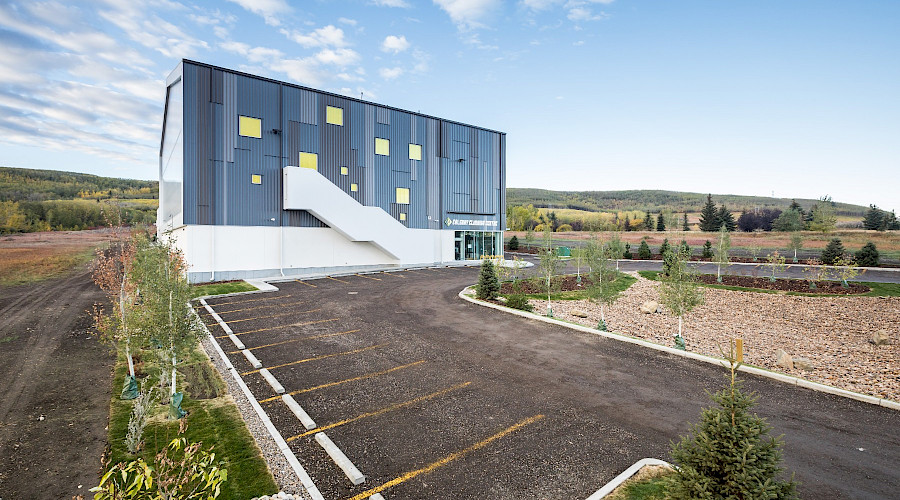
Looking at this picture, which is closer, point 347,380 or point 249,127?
point 347,380

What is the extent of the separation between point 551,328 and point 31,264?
132 ft

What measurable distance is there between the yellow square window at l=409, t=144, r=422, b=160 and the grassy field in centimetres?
2875

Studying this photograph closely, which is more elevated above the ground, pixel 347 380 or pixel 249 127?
pixel 249 127

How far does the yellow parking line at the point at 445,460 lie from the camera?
18.7 ft

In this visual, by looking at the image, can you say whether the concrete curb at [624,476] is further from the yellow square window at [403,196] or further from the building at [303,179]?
the yellow square window at [403,196]

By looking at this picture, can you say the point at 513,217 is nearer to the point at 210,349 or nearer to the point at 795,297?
the point at 795,297

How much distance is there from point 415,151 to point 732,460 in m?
34.8

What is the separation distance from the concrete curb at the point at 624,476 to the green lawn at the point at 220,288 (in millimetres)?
21742

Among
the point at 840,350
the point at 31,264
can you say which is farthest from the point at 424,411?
the point at 31,264

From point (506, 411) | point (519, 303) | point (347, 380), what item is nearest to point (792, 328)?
point (519, 303)

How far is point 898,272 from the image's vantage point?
3169 centimetres

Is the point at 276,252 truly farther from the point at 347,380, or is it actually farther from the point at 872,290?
the point at 872,290

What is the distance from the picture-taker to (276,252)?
2900 cm

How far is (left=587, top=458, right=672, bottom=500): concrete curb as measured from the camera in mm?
5539
